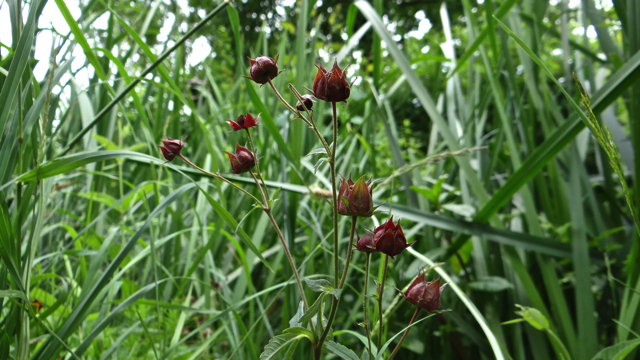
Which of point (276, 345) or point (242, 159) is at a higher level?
point (242, 159)

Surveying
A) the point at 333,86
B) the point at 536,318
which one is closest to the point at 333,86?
the point at 333,86

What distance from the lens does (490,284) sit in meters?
0.55

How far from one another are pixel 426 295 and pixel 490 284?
1.01 feet

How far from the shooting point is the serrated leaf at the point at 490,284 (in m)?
0.54

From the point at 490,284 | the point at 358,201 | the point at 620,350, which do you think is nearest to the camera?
the point at 358,201

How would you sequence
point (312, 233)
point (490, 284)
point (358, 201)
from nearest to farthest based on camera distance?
point (358, 201), point (490, 284), point (312, 233)

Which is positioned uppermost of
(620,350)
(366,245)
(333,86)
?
(333,86)

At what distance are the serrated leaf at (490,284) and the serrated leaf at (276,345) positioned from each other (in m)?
0.36

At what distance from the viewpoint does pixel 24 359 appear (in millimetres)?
381

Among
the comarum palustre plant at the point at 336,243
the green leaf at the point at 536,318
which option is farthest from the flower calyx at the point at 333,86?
the green leaf at the point at 536,318

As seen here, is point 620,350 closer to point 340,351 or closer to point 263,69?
point 340,351

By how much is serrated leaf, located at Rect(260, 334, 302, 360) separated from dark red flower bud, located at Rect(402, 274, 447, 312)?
9cm

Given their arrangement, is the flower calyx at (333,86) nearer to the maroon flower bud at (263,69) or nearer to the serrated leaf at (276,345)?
the maroon flower bud at (263,69)

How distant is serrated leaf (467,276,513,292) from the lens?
54 centimetres
